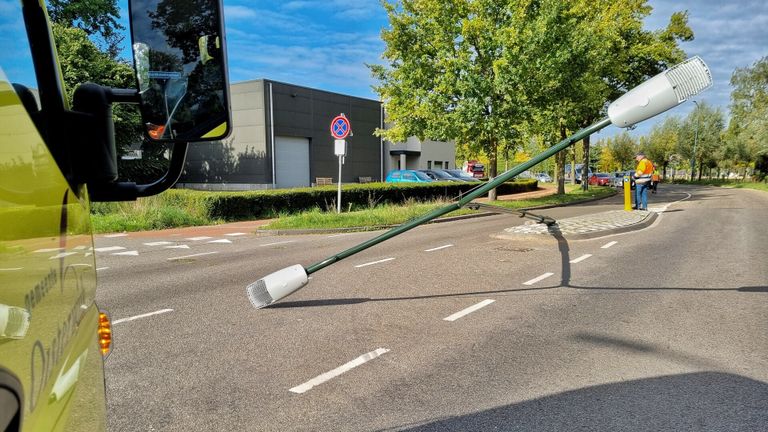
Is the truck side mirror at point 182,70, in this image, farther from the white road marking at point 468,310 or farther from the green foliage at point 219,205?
the green foliage at point 219,205

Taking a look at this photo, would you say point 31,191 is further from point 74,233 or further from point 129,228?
point 129,228

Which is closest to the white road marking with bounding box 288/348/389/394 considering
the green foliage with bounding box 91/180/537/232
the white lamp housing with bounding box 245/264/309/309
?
the white lamp housing with bounding box 245/264/309/309

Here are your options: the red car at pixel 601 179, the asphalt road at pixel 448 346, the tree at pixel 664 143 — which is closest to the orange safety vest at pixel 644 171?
the asphalt road at pixel 448 346

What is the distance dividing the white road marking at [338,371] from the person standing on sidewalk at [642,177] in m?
14.2

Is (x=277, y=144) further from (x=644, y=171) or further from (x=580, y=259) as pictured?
(x=580, y=259)

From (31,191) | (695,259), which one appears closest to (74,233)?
(31,191)

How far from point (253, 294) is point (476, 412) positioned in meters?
2.09

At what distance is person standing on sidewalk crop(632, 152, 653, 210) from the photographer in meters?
15.1

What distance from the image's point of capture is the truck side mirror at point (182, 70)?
1.60 metres

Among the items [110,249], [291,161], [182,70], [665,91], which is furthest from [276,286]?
[291,161]

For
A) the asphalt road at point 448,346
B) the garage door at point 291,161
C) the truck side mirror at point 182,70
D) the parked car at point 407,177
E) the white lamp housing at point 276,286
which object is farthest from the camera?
the garage door at point 291,161

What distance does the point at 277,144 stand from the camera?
30.2 m

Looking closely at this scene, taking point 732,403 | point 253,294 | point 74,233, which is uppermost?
point 74,233

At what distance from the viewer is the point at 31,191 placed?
1.07 meters
